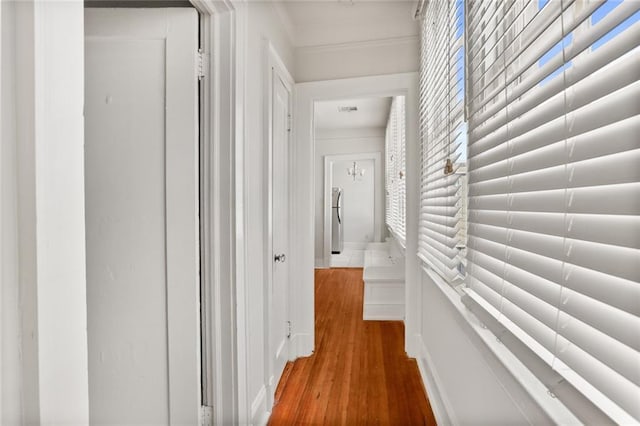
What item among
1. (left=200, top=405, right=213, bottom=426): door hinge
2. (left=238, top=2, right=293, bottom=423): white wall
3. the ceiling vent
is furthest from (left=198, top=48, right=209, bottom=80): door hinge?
the ceiling vent

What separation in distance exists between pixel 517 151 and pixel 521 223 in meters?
0.19

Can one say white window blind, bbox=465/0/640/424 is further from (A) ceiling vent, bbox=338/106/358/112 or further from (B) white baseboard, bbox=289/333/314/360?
(A) ceiling vent, bbox=338/106/358/112

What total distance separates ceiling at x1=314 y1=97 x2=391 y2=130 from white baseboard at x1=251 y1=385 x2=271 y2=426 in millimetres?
3478

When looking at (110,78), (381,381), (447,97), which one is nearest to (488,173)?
(447,97)

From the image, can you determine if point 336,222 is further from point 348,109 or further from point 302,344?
point 302,344

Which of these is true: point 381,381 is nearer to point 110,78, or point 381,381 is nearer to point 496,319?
point 496,319

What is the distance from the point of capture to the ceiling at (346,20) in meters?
2.30

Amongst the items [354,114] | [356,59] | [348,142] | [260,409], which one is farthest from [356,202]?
[260,409]

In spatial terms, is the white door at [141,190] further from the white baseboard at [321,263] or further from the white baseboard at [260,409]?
the white baseboard at [321,263]

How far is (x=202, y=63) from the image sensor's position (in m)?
1.38

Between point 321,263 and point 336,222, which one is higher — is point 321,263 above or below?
below

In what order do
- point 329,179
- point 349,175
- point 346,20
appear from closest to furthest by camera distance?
point 346,20, point 329,179, point 349,175

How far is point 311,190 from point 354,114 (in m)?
3.04

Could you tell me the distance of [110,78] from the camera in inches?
52.3
